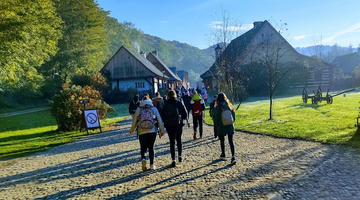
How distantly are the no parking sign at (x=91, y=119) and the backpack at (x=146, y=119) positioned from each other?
24.2 ft

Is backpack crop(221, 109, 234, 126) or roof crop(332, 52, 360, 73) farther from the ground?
roof crop(332, 52, 360, 73)

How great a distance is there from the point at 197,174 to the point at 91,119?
28.1ft

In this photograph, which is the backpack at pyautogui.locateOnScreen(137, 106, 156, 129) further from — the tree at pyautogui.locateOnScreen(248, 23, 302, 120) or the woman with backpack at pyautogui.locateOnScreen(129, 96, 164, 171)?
the tree at pyautogui.locateOnScreen(248, 23, 302, 120)

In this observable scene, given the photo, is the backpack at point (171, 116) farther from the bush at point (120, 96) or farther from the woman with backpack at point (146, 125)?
the bush at point (120, 96)

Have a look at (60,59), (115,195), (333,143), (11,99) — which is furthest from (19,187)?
(11,99)

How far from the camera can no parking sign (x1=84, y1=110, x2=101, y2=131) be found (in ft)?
41.2

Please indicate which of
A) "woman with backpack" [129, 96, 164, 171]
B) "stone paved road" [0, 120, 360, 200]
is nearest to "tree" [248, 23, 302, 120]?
"stone paved road" [0, 120, 360, 200]

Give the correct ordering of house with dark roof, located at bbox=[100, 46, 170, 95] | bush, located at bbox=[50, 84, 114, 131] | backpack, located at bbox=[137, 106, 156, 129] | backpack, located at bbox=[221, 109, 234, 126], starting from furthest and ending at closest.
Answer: house with dark roof, located at bbox=[100, 46, 170, 95], bush, located at bbox=[50, 84, 114, 131], backpack, located at bbox=[221, 109, 234, 126], backpack, located at bbox=[137, 106, 156, 129]

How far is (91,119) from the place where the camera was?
1270cm

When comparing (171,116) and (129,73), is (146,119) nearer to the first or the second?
(171,116)

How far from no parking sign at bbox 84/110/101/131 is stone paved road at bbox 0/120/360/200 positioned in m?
4.22

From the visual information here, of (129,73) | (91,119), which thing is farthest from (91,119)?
(129,73)

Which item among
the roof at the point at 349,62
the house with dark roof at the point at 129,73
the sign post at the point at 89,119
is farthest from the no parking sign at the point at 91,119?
the roof at the point at 349,62

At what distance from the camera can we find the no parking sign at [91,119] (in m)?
12.6
